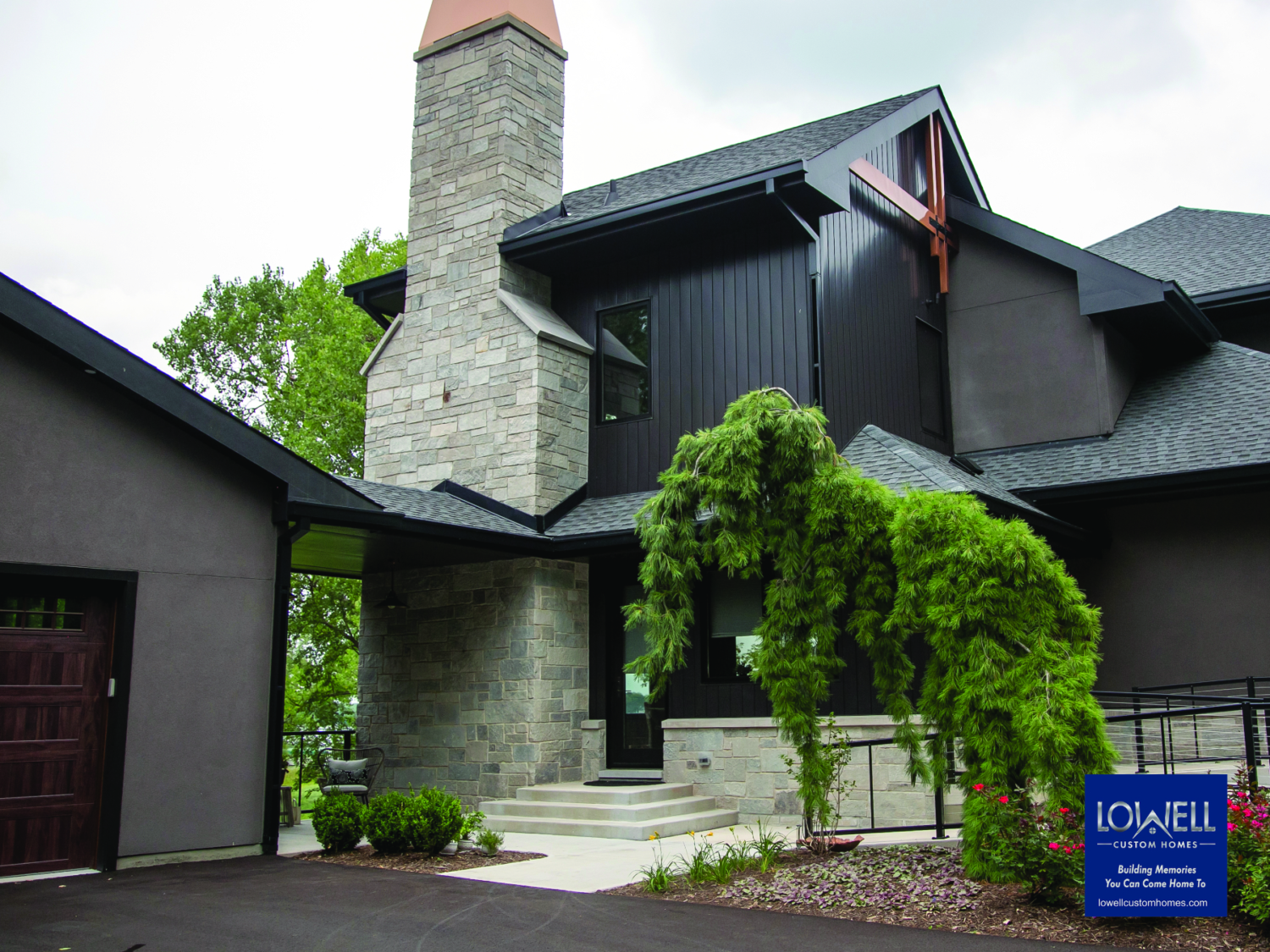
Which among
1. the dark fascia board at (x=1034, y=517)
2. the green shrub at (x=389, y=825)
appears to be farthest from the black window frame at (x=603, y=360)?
the green shrub at (x=389, y=825)

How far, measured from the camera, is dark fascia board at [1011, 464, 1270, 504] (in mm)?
10430

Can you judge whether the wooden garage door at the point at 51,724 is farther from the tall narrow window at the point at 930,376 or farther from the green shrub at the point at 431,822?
the tall narrow window at the point at 930,376

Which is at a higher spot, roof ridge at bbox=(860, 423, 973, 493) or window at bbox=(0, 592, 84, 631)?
roof ridge at bbox=(860, 423, 973, 493)

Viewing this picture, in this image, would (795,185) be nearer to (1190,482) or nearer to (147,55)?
(1190,482)

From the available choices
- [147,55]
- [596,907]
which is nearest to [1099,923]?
[596,907]

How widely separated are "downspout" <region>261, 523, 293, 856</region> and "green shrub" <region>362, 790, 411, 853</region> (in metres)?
0.83

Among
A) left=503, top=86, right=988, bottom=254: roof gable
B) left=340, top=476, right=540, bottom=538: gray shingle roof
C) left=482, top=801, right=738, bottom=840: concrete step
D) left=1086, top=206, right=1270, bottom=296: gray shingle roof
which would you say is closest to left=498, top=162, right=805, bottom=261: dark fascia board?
left=503, top=86, right=988, bottom=254: roof gable

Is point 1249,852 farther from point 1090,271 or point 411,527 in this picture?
point 1090,271

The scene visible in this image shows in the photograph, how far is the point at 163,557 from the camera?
8.56 meters

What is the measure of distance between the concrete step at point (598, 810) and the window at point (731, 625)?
4.52 ft

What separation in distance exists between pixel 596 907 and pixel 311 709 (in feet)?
55.3

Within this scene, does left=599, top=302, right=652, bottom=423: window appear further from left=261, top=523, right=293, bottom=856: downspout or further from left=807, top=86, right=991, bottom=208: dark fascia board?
left=261, top=523, right=293, bottom=856: downspout

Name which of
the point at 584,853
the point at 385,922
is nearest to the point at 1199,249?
the point at 584,853

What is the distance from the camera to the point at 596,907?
21.5 feet
